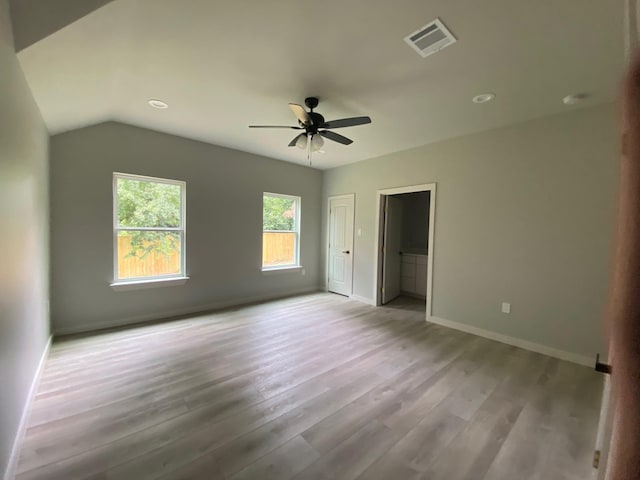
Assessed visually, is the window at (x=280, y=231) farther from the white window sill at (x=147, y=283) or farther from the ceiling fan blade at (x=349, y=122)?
the ceiling fan blade at (x=349, y=122)

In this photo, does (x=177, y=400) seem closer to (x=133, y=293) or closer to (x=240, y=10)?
(x=133, y=293)

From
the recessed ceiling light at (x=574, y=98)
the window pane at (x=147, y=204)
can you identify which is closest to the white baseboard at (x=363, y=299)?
the window pane at (x=147, y=204)

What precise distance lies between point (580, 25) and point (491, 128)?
1.83 metres

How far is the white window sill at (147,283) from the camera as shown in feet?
12.1

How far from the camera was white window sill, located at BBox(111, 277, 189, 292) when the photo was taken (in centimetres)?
369

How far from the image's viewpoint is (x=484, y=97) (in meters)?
2.74

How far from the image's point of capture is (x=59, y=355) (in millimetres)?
2857

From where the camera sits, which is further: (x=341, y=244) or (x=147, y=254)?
(x=341, y=244)

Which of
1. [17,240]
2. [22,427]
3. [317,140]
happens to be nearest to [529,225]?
[317,140]

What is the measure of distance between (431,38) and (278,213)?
399cm

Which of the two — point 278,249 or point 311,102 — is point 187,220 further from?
point 311,102

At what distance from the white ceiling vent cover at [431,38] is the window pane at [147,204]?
365 cm

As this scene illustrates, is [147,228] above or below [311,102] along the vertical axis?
below

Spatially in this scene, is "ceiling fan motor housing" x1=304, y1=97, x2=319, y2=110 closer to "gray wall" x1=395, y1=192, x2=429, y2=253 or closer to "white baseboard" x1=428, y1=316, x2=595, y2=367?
"white baseboard" x1=428, y1=316, x2=595, y2=367
